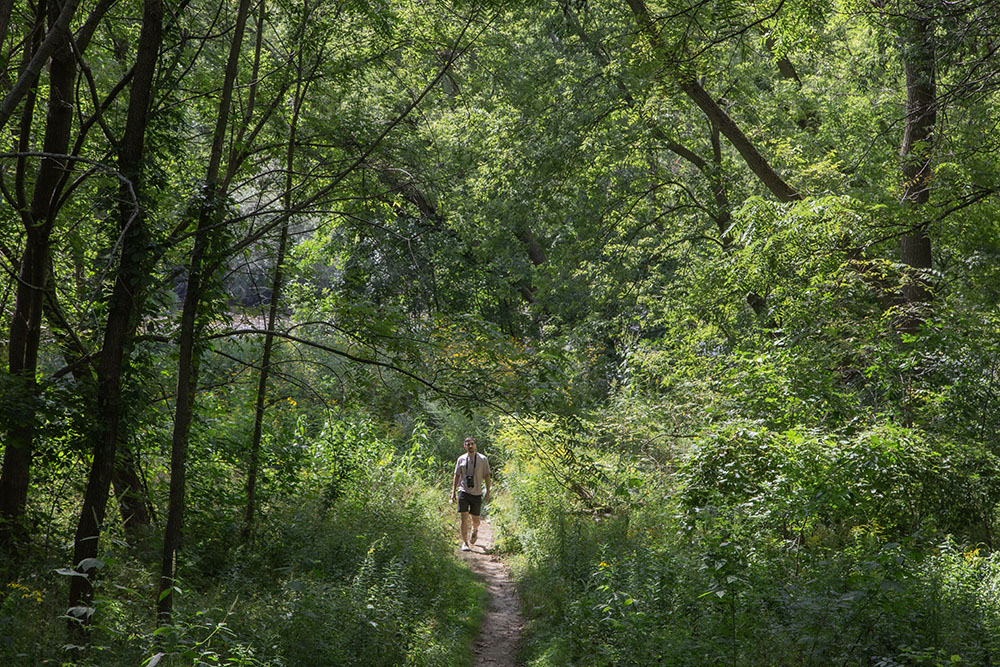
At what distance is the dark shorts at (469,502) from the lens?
12.0 m

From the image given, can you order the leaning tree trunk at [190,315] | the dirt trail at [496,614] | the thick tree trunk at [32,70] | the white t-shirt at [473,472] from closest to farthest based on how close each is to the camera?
the thick tree trunk at [32,70]
the leaning tree trunk at [190,315]
the dirt trail at [496,614]
the white t-shirt at [473,472]

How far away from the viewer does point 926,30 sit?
8898mm

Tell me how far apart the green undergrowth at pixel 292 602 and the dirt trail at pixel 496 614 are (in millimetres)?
220

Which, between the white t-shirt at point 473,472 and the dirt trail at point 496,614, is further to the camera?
the white t-shirt at point 473,472

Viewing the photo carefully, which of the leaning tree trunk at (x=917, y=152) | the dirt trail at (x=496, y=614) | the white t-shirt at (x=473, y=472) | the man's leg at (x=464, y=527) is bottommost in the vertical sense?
the dirt trail at (x=496, y=614)

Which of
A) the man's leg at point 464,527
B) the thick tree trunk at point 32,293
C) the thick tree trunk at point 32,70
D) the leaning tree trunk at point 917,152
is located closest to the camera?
the thick tree trunk at point 32,70

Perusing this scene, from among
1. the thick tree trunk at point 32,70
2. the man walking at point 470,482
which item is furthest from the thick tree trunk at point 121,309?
the man walking at point 470,482

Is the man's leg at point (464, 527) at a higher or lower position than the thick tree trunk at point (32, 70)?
lower

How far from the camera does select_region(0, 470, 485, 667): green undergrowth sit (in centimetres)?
480

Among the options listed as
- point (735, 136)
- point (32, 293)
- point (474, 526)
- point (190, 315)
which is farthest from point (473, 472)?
point (190, 315)

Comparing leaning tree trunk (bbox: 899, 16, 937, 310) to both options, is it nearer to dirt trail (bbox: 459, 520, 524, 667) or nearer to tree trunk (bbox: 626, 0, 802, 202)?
tree trunk (bbox: 626, 0, 802, 202)

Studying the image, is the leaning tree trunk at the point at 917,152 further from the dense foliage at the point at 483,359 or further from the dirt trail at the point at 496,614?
the dirt trail at the point at 496,614

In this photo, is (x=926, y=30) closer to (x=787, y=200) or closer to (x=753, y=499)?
(x=787, y=200)

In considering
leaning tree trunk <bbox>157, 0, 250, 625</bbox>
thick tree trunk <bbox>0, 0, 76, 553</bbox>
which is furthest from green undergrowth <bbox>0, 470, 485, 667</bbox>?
thick tree trunk <bbox>0, 0, 76, 553</bbox>
